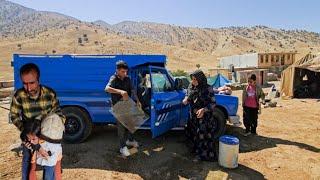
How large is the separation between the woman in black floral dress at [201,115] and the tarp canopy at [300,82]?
14.8 metres

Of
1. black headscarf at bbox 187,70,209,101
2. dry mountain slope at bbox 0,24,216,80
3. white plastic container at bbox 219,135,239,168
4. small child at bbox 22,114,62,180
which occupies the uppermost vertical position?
dry mountain slope at bbox 0,24,216,80

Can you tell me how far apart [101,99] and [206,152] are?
249 centimetres

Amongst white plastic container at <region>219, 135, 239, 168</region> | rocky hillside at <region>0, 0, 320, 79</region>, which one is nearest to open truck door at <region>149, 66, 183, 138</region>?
white plastic container at <region>219, 135, 239, 168</region>

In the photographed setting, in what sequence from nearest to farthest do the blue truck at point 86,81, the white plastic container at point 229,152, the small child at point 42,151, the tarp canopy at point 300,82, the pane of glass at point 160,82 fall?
the small child at point 42,151, the white plastic container at point 229,152, the pane of glass at point 160,82, the blue truck at point 86,81, the tarp canopy at point 300,82

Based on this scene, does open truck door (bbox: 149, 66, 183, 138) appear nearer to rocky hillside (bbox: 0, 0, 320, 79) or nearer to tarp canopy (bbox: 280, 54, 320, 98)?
tarp canopy (bbox: 280, 54, 320, 98)

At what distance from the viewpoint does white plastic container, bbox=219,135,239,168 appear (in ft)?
24.0

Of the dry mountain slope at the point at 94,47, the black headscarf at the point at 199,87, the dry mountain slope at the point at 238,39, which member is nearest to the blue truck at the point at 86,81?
the black headscarf at the point at 199,87

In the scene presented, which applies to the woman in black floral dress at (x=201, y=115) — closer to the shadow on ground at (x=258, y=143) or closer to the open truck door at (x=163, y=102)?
the open truck door at (x=163, y=102)

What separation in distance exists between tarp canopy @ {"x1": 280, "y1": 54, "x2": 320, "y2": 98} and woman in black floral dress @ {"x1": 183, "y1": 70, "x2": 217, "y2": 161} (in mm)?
14756

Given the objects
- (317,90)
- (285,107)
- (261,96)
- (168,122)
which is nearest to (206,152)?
(168,122)

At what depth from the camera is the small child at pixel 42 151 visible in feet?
14.3

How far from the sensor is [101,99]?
8641mm

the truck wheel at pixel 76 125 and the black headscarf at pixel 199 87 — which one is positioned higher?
the black headscarf at pixel 199 87

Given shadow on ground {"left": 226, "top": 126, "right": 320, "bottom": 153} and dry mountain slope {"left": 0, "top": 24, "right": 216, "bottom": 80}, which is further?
dry mountain slope {"left": 0, "top": 24, "right": 216, "bottom": 80}
